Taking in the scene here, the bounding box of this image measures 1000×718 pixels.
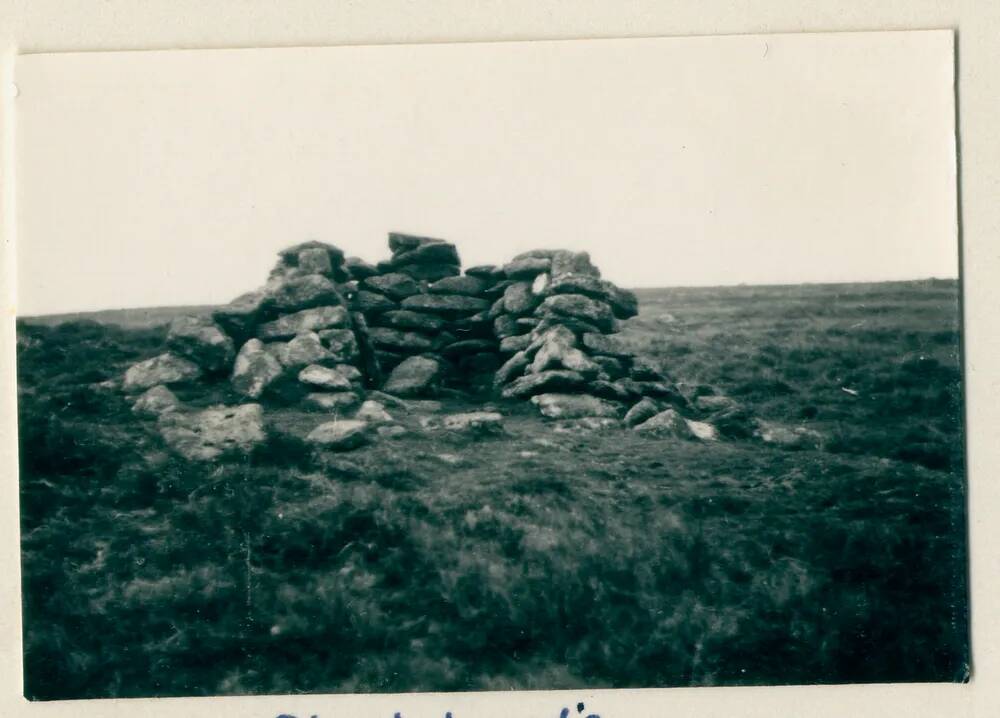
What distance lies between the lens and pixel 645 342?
27.7 feet

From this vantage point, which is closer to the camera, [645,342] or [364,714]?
[364,714]

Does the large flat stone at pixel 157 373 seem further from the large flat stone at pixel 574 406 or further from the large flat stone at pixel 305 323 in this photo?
the large flat stone at pixel 574 406

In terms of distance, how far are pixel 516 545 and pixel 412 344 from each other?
2.09m

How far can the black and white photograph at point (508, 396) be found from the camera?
792 centimetres

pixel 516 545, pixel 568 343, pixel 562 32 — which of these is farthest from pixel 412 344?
pixel 562 32

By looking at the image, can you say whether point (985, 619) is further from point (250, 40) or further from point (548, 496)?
point (250, 40)

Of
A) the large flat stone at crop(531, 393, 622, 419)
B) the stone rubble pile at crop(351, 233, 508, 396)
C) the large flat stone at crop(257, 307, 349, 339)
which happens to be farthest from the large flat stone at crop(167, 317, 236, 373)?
the large flat stone at crop(531, 393, 622, 419)

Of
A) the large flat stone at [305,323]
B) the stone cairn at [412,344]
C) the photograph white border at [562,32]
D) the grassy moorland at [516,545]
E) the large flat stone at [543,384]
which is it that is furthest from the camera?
the large flat stone at [305,323]

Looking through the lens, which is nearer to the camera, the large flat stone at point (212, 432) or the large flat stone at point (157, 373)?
the large flat stone at point (212, 432)

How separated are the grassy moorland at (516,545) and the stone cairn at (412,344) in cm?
29

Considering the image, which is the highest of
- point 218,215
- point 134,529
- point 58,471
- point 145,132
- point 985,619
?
point 145,132

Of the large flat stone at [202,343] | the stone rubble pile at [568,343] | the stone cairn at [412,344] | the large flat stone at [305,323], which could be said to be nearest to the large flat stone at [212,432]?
the stone cairn at [412,344]

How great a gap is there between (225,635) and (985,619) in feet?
21.1

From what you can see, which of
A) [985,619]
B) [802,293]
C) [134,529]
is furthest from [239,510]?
[985,619]
